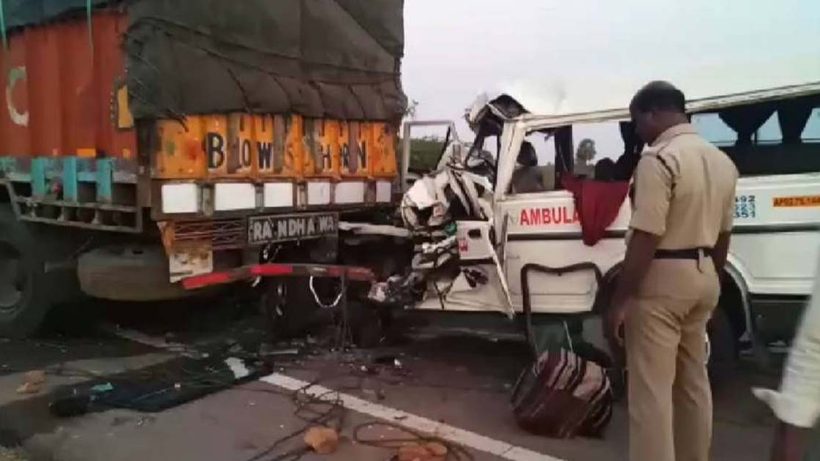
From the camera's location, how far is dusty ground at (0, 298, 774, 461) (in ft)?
14.8

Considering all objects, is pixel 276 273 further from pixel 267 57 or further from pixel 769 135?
pixel 769 135

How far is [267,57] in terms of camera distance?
19.7 feet

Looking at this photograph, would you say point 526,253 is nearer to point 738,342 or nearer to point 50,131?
point 738,342

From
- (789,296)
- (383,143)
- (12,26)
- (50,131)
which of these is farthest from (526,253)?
(12,26)

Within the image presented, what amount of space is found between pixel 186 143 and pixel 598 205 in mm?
2812

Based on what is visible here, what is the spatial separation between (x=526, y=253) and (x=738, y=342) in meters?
1.52

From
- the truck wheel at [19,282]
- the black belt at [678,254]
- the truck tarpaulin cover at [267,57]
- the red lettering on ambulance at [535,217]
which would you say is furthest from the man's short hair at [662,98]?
the truck wheel at [19,282]

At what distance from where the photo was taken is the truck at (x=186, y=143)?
538cm

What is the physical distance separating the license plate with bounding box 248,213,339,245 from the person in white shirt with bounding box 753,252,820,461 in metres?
4.53

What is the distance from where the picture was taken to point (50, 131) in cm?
628

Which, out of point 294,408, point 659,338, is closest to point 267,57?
point 294,408

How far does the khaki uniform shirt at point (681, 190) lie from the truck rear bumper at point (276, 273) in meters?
3.35

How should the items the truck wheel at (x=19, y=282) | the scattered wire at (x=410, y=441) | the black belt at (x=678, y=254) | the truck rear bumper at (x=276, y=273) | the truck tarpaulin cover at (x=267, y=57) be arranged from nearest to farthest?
the black belt at (x=678, y=254), the scattered wire at (x=410, y=441), the truck tarpaulin cover at (x=267, y=57), the truck rear bumper at (x=276, y=273), the truck wheel at (x=19, y=282)

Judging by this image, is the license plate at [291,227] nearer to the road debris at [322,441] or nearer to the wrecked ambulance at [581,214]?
the wrecked ambulance at [581,214]
